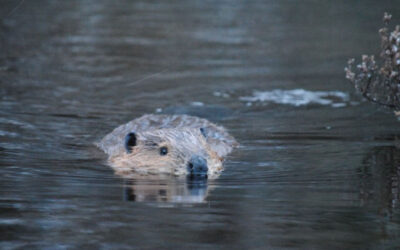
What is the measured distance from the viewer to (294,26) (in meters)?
13.1

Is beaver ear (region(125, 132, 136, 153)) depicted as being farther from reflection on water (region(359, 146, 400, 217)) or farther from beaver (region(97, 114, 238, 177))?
reflection on water (region(359, 146, 400, 217))

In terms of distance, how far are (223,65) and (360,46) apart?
2.25m

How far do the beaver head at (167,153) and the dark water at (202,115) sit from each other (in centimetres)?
18

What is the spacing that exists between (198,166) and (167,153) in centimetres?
47

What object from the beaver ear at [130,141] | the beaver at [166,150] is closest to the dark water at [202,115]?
the beaver at [166,150]

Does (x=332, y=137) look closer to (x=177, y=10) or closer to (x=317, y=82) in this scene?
(x=317, y=82)

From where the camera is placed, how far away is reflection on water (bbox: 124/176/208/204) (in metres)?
4.44

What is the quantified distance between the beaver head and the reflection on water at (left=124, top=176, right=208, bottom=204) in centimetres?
17

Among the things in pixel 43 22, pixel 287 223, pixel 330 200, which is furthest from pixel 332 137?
pixel 43 22

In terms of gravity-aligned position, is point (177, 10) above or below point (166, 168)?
above

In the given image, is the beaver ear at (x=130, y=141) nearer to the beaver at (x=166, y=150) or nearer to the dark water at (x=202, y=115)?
the beaver at (x=166, y=150)

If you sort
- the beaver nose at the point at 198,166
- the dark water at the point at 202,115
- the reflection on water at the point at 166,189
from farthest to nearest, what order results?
the beaver nose at the point at 198,166
the reflection on water at the point at 166,189
the dark water at the point at 202,115

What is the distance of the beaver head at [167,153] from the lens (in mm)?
5430

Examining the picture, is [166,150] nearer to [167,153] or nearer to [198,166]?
[167,153]
